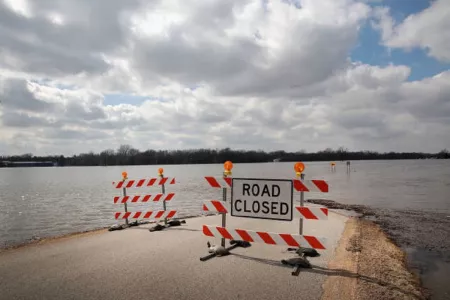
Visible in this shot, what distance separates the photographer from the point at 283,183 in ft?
23.3

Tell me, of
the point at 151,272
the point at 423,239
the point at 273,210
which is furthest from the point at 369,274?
the point at 423,239

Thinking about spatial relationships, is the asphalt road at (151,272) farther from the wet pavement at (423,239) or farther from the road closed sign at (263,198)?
the wet pavement at (423,239)

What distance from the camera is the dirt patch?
5.51m

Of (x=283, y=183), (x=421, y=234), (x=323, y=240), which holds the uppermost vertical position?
(x=283, y=183)

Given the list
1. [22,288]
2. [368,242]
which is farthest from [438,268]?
[22,288]

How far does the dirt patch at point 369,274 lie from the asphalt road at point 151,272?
26 centimetres

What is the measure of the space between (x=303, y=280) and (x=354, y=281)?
32.9 inches

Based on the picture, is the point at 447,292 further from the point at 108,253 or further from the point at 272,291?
the point at 108,253

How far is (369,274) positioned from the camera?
646 centimetres

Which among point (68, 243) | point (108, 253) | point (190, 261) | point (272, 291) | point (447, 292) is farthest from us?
point (68, 243)

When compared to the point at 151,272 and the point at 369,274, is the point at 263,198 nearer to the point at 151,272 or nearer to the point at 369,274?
the point at 369,274

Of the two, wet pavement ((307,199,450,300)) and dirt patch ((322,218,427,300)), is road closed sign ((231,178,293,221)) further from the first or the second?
wet pavement ((307,199,450,300))

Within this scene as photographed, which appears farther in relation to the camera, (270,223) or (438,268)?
(270,223)

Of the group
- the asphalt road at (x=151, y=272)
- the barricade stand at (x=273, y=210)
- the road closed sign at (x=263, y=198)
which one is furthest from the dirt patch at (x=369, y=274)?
the road closed sign at (x=263, y=198)
